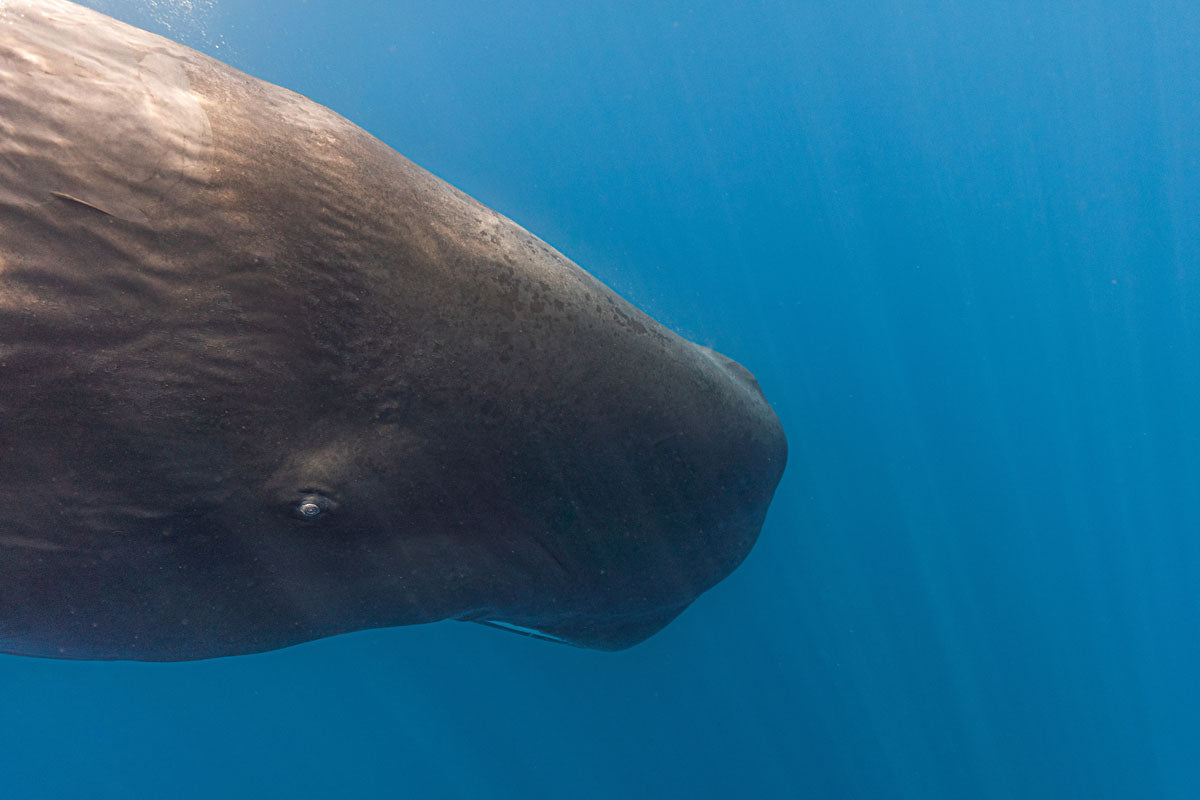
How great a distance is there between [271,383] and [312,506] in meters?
0.36

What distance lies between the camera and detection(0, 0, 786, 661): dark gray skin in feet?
5.13

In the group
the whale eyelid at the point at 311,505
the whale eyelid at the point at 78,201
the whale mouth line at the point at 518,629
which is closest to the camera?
the whale eyelid at the point at 78,201

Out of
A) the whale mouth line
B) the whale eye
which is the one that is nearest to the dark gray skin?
the whale eye

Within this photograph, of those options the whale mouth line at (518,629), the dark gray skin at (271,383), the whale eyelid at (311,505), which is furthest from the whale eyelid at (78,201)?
the whale mouth line at (518,629)

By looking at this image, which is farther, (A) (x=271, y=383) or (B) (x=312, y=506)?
(B) (x=312, y=506)

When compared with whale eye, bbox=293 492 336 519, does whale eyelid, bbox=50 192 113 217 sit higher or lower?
higher

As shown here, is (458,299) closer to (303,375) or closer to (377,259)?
(377,259)

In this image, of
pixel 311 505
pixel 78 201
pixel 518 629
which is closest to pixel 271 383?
pixel 311 505

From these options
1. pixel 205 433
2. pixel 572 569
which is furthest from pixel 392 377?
pixel 572 569

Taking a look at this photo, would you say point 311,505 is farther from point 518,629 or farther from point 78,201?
point 518,629

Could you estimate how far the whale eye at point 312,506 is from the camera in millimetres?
1907

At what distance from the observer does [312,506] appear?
192cm

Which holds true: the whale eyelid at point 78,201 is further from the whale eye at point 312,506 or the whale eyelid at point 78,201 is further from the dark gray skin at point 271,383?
the whale eye at point 312,506

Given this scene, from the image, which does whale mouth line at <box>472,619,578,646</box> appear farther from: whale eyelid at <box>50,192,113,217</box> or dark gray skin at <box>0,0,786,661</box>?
whale eyelid at <box>50,192,113,217</box>
